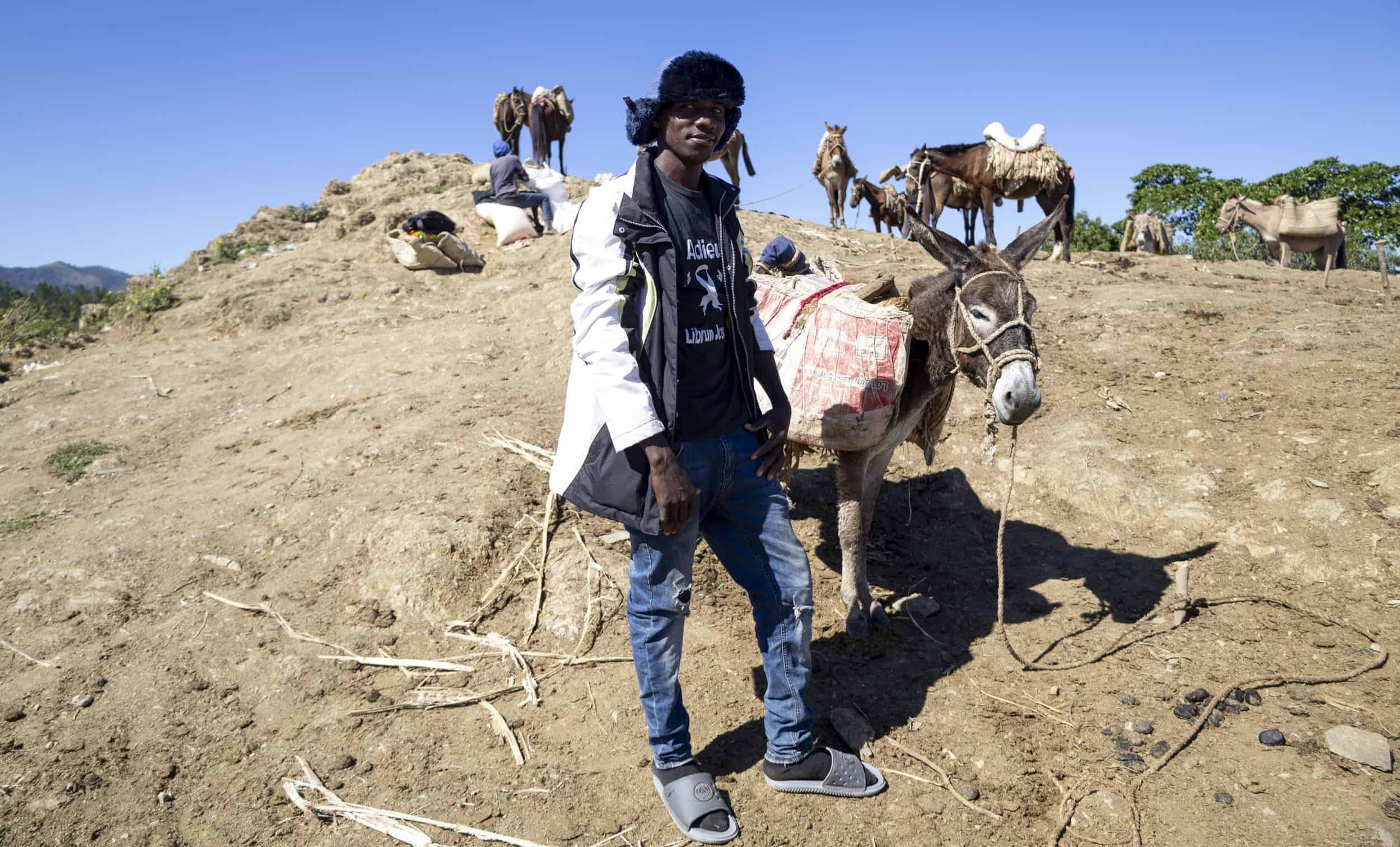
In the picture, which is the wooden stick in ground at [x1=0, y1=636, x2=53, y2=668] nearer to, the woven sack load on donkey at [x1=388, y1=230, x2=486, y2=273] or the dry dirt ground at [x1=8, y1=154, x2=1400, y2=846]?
the dry dirt ground at [x1=8, y1=154, x2=1400, y2=846]

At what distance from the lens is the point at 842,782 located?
2559 mm

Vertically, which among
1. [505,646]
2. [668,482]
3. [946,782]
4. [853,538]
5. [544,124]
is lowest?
[946,782]

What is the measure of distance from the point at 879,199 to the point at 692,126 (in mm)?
14868

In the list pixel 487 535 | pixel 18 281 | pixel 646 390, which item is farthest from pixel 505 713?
pixel 18 281

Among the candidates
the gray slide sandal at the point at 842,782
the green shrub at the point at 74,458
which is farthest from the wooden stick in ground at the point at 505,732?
the green shrub at the point at 74,458

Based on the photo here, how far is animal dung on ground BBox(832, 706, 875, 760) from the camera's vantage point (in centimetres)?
284

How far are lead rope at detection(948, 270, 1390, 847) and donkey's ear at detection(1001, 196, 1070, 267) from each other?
0.36 ft

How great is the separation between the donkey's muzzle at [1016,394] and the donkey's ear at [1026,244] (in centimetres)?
48

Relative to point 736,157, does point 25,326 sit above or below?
below

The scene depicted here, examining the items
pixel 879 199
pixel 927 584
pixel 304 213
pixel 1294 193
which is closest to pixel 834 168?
pixel 879 199

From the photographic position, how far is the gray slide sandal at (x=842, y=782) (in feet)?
A: 8.32

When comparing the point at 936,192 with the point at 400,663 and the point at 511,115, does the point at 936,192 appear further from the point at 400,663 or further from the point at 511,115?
the point at 400,663

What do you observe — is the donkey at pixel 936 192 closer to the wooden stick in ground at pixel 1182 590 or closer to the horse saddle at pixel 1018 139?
the horse saddle at pixel 1018 139

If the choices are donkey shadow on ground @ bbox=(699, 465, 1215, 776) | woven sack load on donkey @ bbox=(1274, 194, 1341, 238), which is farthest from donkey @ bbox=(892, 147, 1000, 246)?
donkey shadow on ground @ bbox=(699, 465, 1215, 776)
